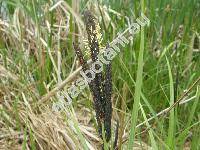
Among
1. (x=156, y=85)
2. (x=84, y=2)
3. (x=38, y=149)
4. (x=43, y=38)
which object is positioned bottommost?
(x=38, y=149)

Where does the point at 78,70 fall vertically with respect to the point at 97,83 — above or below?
below

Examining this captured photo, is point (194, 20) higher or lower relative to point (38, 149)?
higher

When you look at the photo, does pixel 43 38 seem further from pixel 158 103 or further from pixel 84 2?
pixel 158 103

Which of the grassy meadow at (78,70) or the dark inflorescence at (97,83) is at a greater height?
the dark inflorescence at (97,83)

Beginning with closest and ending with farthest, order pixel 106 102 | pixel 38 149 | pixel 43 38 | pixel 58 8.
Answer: pixel 106 102
pixel 38 149
pixel 43 38
pixel 58 8

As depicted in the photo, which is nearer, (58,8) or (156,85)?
(156,85)

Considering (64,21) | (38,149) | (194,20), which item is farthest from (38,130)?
(194,20)

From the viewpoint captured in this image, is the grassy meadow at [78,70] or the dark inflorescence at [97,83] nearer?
the dark inflorescence at [97,83]

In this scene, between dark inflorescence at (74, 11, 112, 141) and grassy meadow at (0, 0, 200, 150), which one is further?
grassy meadow at (0, 0, 200, 150)
